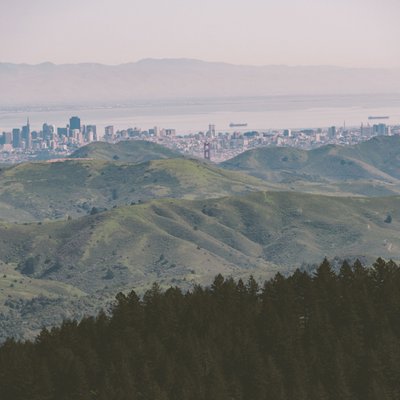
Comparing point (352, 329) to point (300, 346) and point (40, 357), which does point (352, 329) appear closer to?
point (300, 346)

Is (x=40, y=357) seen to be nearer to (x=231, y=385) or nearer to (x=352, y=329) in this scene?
(x=231, y=385)

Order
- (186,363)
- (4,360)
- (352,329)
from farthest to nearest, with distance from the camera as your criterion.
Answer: (352,329) → (186,363) → (4,360)

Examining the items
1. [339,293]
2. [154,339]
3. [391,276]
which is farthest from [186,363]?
[391,276]

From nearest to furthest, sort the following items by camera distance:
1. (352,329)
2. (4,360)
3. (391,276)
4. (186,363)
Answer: (4,360) → (186,363) → (352,329) → (391,276)

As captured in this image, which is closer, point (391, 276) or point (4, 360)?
point (4, 360)

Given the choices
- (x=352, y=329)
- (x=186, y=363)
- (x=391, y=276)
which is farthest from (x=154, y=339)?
(x=391, y=276)

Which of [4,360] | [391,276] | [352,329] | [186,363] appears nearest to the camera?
[4,360]
